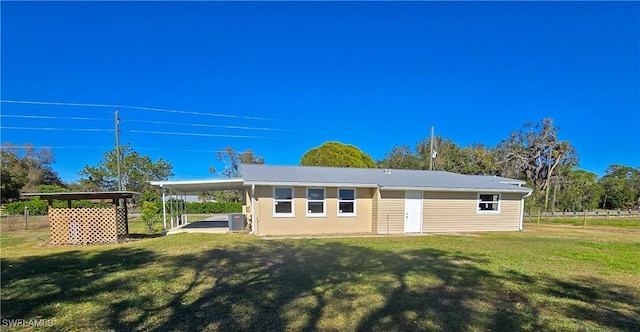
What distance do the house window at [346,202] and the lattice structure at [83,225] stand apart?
853 cm

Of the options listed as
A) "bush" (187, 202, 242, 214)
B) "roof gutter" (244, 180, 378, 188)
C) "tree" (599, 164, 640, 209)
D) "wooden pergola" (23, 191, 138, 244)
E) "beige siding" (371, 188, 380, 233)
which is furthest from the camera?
"tree" (599, 164, 640, 209)

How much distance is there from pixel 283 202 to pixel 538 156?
38832 mm

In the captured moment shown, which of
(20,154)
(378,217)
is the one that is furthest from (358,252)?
(20,154)

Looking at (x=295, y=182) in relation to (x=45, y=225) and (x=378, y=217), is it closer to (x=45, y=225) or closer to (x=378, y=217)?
(x=378, y=217)

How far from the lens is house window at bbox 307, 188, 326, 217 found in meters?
13.8

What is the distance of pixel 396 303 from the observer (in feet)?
15.8

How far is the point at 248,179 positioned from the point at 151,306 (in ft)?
27.7

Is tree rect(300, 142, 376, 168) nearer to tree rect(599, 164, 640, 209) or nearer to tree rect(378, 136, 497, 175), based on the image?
tree rect(378, 136, 497, 175)

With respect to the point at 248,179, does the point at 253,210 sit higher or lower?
lower

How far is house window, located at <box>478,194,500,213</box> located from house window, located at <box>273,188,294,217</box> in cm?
939

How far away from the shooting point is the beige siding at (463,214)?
49.8 ft

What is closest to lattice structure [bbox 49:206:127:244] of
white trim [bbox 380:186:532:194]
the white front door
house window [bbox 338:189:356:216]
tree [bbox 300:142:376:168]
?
house window [bbox 338:189:356:216]

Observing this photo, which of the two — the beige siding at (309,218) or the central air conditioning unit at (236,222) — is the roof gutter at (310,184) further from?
the central air conditioning unit at (236,222)

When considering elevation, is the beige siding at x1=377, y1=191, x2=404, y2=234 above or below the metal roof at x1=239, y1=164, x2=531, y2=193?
below
